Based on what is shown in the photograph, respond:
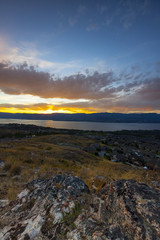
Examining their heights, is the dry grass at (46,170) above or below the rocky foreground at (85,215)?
below

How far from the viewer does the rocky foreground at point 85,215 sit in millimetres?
2379

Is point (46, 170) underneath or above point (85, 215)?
underneath

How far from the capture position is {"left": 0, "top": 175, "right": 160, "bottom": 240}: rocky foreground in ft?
7.80

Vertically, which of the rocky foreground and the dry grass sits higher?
the rocky foreground

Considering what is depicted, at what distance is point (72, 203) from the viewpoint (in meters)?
3.41

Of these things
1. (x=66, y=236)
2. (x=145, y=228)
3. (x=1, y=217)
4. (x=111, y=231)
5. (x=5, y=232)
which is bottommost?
(x=1, y=217)

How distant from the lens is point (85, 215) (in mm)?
2959

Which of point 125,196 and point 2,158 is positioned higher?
point 125,196

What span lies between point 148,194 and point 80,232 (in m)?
2.07

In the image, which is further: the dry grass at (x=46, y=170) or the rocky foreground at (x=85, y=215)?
the dry grass at (x=46, y=170)

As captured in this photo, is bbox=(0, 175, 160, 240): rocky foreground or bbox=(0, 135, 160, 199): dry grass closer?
bbox=(0, 175, 160, 240): rocky foreground

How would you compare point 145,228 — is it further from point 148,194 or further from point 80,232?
point 80,232

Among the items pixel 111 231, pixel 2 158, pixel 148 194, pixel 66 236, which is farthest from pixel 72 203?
pixel 2 158

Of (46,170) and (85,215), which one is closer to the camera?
(85,215)
